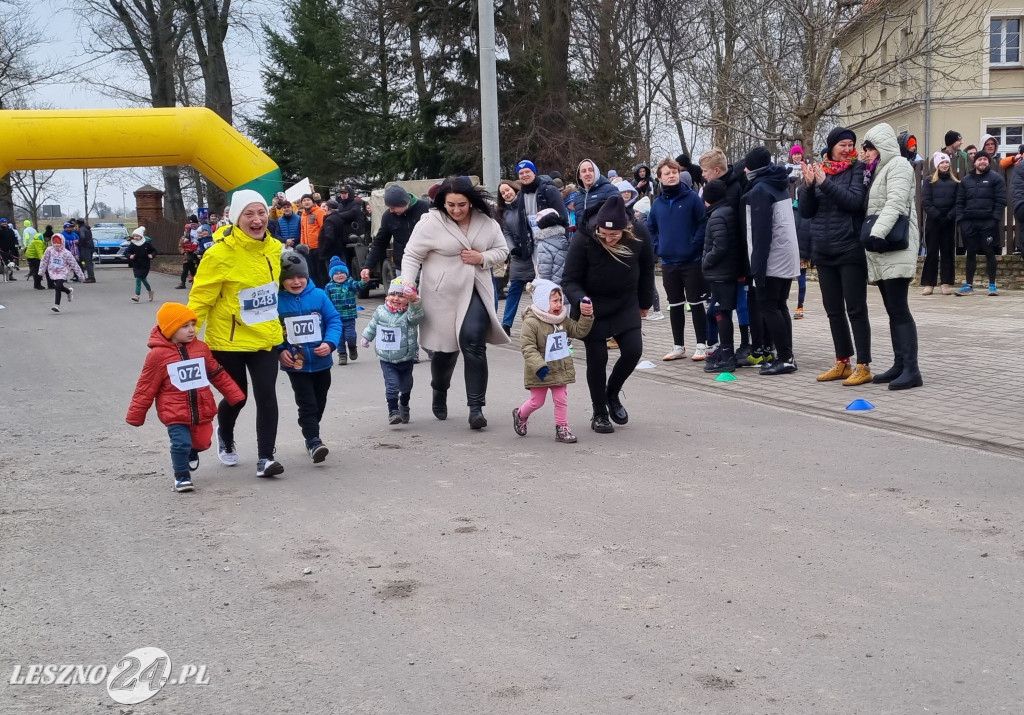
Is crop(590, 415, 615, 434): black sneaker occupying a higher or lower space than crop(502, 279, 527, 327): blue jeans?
lower

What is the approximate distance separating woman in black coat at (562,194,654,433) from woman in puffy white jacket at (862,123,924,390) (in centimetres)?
219

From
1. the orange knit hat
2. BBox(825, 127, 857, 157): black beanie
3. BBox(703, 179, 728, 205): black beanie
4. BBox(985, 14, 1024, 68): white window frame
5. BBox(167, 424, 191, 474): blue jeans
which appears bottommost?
BBox(167, 424, 191, 474): blue jeans

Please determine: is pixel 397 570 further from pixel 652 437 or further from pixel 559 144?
pixel 559 144

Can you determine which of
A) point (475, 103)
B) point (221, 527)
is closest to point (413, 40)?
point (475, 103)

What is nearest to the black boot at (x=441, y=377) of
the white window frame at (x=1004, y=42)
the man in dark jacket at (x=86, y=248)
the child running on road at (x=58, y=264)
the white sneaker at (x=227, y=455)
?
the white sneaker at (x=227, y=455)

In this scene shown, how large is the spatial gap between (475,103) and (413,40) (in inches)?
99.6

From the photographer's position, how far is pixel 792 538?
5.55 m

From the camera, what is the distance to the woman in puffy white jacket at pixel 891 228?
30.0 ft

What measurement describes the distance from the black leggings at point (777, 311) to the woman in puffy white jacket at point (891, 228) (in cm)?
97

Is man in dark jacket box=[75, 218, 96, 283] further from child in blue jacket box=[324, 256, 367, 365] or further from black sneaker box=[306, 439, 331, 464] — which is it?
black sneaker box=[306, 439, 331, 464]

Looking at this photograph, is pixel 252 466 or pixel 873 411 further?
pixel 873 411

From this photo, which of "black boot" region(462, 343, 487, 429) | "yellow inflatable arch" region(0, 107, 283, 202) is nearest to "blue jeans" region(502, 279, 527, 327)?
"black boot" region(462, 343, 487, 429)

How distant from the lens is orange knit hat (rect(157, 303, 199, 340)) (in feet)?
22.3

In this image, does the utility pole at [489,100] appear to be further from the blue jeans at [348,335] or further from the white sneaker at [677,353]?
the white sneaker at [677,353]
